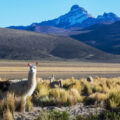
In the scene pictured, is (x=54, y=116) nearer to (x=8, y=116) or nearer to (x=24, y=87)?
(x=8, y=116)

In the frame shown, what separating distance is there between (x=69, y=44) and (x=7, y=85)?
105776 millimetres

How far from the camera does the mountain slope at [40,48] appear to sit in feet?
307

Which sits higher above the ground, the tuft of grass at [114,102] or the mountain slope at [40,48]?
the mountain slope at [40,48]

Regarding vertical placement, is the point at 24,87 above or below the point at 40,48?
below

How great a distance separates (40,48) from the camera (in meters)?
104

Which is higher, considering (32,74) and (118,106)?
(32,74)

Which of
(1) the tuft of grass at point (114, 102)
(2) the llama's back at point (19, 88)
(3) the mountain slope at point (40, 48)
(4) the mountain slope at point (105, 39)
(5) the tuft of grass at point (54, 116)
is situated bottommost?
(5) the tuft of grass at point (54, 116)

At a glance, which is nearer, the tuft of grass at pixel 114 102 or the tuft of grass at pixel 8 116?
the tuft of grass at pixel 8 116

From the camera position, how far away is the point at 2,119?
301 inches

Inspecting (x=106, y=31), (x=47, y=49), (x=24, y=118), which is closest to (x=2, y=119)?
(x=24, y=118)

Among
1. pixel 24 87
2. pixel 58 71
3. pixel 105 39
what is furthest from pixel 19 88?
Answer: pixel 105 39

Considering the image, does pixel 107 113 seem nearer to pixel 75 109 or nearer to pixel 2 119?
pixel 75 109

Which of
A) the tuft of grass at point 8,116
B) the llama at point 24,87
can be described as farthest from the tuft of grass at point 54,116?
the llama at point 24,87

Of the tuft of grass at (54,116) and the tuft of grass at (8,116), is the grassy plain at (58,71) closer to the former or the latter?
the tuft of grass at (54,116)
